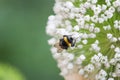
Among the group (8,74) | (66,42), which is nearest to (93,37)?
(66,42)

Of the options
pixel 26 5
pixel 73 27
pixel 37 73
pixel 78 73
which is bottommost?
pixel 78 73

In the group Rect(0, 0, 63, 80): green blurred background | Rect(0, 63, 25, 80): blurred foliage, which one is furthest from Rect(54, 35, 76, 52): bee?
Rect(0, 0, 63, 80): green blurred background

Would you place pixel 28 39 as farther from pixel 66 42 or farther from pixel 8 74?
pixel 66 42

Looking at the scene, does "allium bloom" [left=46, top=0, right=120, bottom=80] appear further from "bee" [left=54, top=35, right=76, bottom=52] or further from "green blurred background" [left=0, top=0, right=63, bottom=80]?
"green blurred background" [left=0, top=0, right=63, bottom=80]

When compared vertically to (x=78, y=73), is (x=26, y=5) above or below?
above

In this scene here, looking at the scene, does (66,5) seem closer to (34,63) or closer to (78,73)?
(78,73)

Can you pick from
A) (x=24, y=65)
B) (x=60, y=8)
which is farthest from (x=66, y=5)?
(x=24, y=65)
